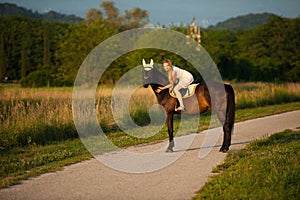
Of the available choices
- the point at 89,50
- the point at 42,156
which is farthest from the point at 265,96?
the point at 89,50

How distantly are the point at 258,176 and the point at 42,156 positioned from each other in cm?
538

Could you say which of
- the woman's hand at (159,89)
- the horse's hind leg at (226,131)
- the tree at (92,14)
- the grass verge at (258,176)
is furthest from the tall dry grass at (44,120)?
the tree at (92,14)

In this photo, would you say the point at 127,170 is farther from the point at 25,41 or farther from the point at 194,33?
the point at 25,41

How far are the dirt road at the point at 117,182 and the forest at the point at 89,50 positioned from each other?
35783 millimetres

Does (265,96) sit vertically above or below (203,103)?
below

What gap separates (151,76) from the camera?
984 cm

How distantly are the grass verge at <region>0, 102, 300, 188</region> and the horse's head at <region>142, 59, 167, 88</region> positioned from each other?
89.3 inches

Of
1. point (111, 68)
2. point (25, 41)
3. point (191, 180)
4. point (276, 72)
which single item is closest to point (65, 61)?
point (111, 68)

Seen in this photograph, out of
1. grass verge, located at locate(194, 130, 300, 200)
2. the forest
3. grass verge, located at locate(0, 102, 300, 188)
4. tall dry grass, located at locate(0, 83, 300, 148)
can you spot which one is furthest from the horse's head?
the forest

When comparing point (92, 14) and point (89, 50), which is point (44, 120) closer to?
point (89, 50)

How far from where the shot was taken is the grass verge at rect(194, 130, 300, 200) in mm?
6066

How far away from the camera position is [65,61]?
47219 millimetres

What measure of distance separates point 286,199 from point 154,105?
12121mm

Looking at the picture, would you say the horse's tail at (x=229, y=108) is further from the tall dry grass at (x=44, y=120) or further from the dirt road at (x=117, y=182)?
the tall dry grass at (x=44, y=120)
